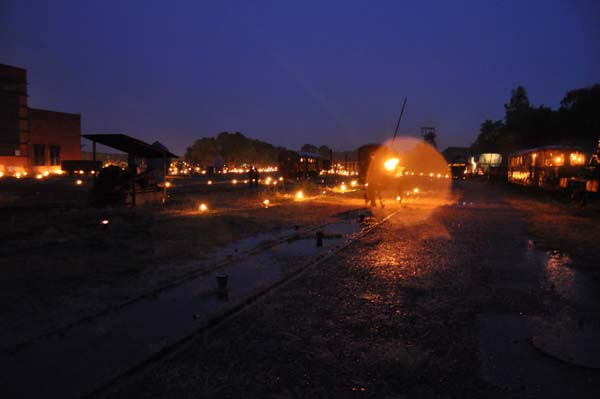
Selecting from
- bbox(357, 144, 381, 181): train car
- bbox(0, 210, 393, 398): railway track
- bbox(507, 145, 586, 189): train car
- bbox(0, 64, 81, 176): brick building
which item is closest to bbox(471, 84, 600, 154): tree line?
bbox(507, 145, 586, 189): train car

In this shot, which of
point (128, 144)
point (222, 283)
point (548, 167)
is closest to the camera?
point (222, 283)

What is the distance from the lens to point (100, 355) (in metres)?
4.34

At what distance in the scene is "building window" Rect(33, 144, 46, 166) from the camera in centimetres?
5772

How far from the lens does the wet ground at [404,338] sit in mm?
3803

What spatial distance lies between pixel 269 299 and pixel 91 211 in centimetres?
1274

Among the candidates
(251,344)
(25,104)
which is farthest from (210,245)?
(25,104)

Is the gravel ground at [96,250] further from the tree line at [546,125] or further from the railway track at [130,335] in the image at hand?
the tree line at [546,125]

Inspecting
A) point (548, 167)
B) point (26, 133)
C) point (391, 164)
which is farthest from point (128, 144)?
point (26, 133)

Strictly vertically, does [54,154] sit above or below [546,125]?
below

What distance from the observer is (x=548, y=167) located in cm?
2880

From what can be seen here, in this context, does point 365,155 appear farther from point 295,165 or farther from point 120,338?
point 120,338

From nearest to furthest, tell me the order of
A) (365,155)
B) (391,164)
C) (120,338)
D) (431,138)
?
(120,338) < (391,164) < (365,155) < (431,138)

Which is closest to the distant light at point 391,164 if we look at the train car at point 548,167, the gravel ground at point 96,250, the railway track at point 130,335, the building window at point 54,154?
the gravel ground at point 96,250

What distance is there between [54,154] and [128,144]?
51176 mm
